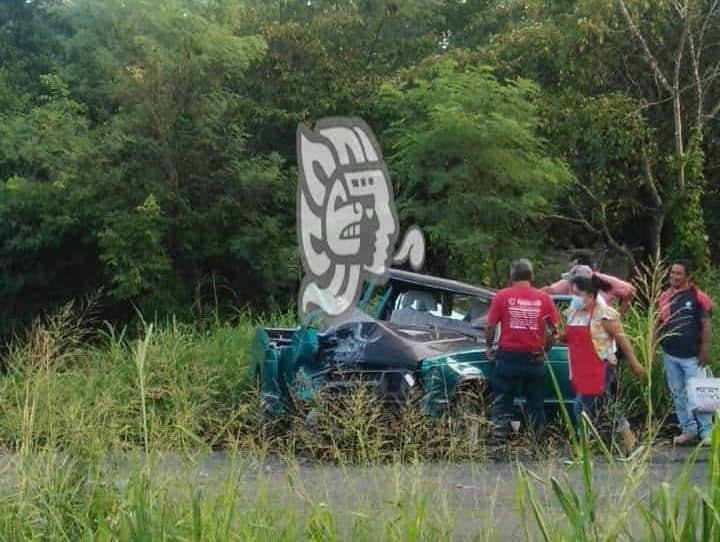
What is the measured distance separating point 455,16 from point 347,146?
9.80 metres

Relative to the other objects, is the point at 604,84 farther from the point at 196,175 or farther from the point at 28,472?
the point at 28,472

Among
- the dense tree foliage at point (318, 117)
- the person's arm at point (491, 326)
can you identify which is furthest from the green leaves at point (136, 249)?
the person's arm at point (491, 326)

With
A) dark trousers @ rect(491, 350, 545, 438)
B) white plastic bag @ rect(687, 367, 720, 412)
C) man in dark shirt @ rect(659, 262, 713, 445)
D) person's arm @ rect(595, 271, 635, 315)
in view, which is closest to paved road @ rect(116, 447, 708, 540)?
dark trousers @ rect(491, 350, 545, 438)

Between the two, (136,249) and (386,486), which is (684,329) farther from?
(136,249)

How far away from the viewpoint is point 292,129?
2178 centimetres

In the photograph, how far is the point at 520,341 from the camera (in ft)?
29.5

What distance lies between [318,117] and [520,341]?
1256 centimetres

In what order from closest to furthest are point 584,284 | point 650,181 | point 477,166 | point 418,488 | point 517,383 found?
point 418,488 → point 584,284 → point 517,383 → point 477,166 → point 650,181

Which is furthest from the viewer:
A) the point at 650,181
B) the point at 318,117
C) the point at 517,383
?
the point at 318,117

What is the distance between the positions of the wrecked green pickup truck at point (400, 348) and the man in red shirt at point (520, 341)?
12 centimetres

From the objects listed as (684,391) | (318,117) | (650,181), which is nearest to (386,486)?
(684,391)

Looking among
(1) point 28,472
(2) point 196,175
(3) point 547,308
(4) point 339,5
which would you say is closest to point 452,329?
(3) point 547,308

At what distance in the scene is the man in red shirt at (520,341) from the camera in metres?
8.95

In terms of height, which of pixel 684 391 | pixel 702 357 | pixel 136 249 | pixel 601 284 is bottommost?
pixel 684 391
